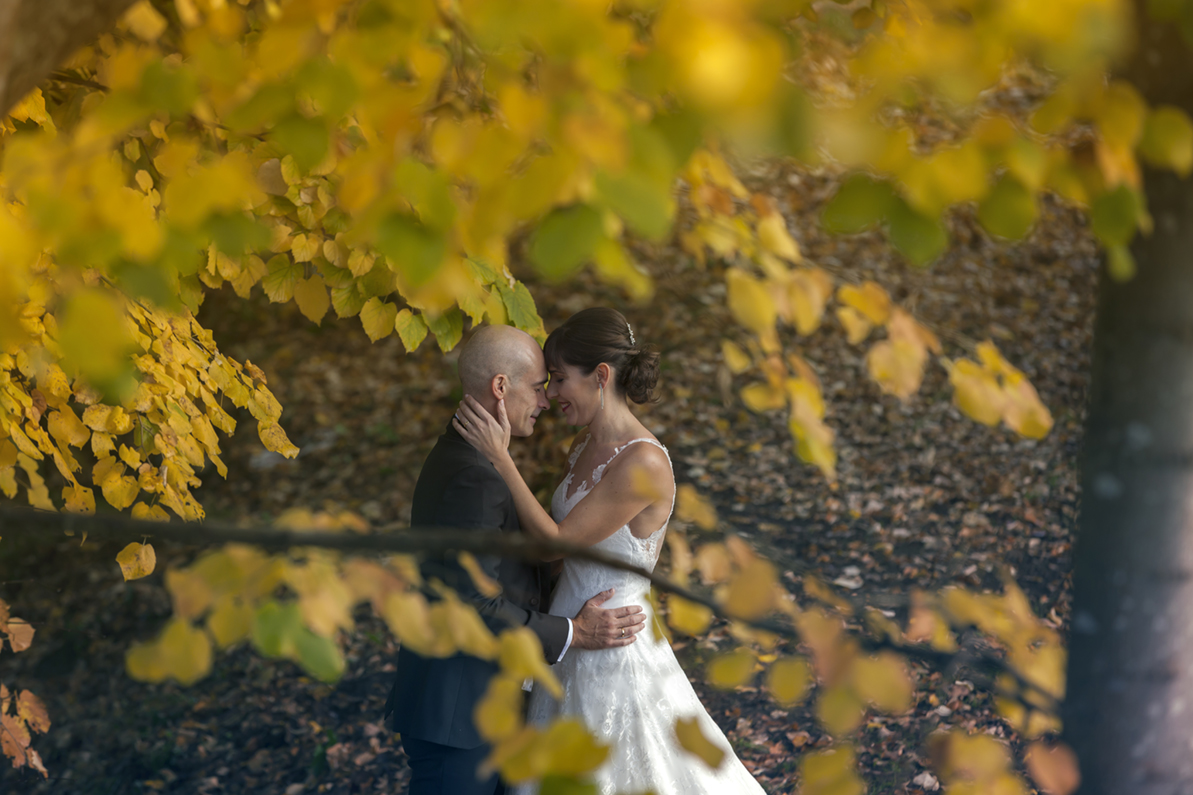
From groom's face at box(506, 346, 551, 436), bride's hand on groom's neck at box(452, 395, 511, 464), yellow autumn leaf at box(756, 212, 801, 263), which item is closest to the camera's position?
yellow autumn leaf at box(756, 212, 801, 263)

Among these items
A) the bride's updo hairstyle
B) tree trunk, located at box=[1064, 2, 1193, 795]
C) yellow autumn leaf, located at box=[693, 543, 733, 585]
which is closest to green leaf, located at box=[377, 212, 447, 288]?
yellow autumn leaf, located at box=[693, 543, 733, 585]

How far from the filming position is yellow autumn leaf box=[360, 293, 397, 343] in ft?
8.04

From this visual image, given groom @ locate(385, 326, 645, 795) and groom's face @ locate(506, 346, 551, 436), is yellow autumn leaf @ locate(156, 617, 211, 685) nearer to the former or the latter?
groom @ locate(385, 326, 645, 795)

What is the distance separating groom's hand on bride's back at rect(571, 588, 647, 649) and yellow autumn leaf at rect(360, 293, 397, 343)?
4.29ft

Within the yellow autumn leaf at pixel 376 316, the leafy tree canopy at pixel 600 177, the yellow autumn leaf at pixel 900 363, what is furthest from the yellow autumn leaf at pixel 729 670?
the yellow autumn leaf at pixel 376 316

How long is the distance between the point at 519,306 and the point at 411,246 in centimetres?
174

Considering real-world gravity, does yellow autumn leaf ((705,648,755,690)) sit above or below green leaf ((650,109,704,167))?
below

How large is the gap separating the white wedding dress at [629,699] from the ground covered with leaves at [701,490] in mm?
645

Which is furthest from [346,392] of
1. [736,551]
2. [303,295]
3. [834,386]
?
[736,551]

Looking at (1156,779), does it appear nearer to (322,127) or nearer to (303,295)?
(322,127)

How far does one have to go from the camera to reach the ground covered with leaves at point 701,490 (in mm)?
4699

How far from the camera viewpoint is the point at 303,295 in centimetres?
250

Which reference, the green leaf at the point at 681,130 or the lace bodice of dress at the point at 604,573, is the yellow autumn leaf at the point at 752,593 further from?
the lace bodice of dress at the point at 604,573

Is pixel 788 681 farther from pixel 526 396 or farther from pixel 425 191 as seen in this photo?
pixel 526 396
